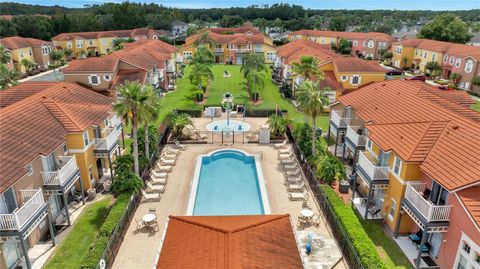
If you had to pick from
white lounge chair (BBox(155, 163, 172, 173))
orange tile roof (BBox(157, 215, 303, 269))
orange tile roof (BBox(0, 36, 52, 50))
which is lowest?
white lounge chair (BBox(155, 163, 172, 173))

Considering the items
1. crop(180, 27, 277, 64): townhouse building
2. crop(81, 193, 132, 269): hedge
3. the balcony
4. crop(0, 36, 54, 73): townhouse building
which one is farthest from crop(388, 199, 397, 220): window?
crop(0, 36, 54, 73): townhouse building

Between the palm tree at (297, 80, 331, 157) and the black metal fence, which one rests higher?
the palm tree at (297, 80, 331, 157)

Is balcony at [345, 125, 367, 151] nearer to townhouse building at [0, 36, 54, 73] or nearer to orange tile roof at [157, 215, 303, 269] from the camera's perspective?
orange tile roof at [157, 215, 303, 269]

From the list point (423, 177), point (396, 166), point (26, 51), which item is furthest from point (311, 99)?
point (26, 51)

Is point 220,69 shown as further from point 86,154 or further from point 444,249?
point 444,249

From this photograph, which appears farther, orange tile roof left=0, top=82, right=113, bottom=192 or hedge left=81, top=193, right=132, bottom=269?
orange tile roof left=0, top=82, right=113, bottom=192

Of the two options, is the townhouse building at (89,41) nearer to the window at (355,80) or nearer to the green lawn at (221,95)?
the green lawn at (221,95)
